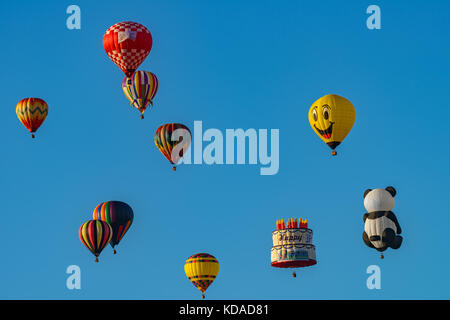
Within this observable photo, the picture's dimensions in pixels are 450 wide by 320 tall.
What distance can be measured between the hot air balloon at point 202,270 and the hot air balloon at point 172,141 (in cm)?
490

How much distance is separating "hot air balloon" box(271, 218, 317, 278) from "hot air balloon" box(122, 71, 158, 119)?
11389mm

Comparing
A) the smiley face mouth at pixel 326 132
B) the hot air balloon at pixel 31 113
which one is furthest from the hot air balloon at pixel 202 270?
the hot air balloon at pixel 31 113

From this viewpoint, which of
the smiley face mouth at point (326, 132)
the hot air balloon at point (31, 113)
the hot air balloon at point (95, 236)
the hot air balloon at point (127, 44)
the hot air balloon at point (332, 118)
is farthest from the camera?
the hot air balloon at point (31, 113)

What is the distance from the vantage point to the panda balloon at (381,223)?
62.3 meters

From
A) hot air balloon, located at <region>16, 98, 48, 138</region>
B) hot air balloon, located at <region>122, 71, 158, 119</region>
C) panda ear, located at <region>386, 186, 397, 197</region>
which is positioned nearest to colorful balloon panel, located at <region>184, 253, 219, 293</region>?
hot air balloon, located at <region>122, 71, 158, 119</region>

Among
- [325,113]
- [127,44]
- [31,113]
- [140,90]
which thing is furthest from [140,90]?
[325,113]

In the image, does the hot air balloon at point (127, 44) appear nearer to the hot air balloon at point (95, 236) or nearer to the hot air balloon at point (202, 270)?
the hot air balloon at point (95, 236)

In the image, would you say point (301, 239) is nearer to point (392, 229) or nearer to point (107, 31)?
point (392, 229)

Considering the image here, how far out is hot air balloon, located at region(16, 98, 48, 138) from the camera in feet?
241

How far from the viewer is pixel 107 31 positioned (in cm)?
6831

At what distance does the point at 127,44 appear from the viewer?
Answer: 6756 cm
